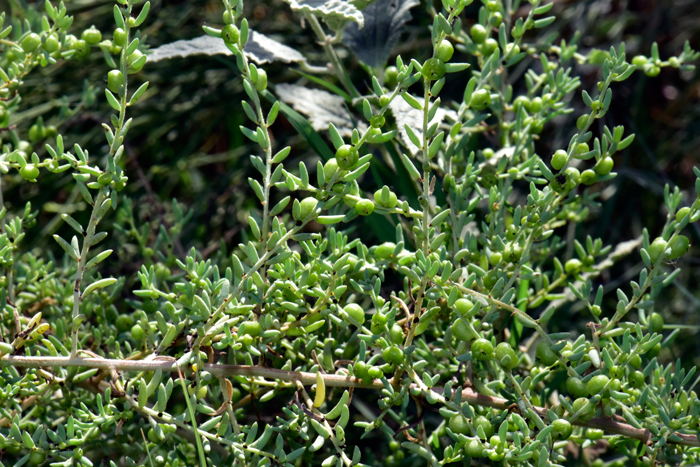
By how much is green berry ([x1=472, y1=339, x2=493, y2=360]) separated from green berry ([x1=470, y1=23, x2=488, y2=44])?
0.43m

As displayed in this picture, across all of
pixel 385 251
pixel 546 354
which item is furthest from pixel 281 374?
pixel 546 354

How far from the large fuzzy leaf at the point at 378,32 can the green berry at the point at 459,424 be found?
1.87 feet

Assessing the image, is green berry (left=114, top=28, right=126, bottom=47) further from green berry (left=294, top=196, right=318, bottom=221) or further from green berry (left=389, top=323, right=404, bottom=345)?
green berry (left=389, top=323, right=404, bottom=345)

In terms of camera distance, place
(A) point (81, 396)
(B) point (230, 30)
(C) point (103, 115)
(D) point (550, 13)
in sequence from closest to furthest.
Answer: (B) point (230, 30) → (A) point (81, 396) → (C) point (103, 115) → (D) point (550, 13)

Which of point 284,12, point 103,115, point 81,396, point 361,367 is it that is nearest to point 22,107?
point 103,115

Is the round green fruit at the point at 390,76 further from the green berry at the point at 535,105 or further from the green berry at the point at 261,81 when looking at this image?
the green berry at the point at 261,81

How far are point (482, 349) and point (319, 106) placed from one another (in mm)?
535

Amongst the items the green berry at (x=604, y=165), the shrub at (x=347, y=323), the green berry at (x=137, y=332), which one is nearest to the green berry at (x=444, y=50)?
the shrub at (x=347, y=323)

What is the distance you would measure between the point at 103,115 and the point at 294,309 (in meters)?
0.93

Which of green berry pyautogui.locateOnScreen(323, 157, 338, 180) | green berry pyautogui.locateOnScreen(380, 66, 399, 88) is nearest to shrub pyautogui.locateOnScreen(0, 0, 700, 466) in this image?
green berry pyautogui.locateOnScreen(323, 157, 338, 180)

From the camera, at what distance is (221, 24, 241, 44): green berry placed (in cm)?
63

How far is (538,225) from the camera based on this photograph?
2.31 feet

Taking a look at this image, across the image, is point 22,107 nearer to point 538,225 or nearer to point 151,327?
point 151,327

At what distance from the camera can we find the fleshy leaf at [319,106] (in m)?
1.00
